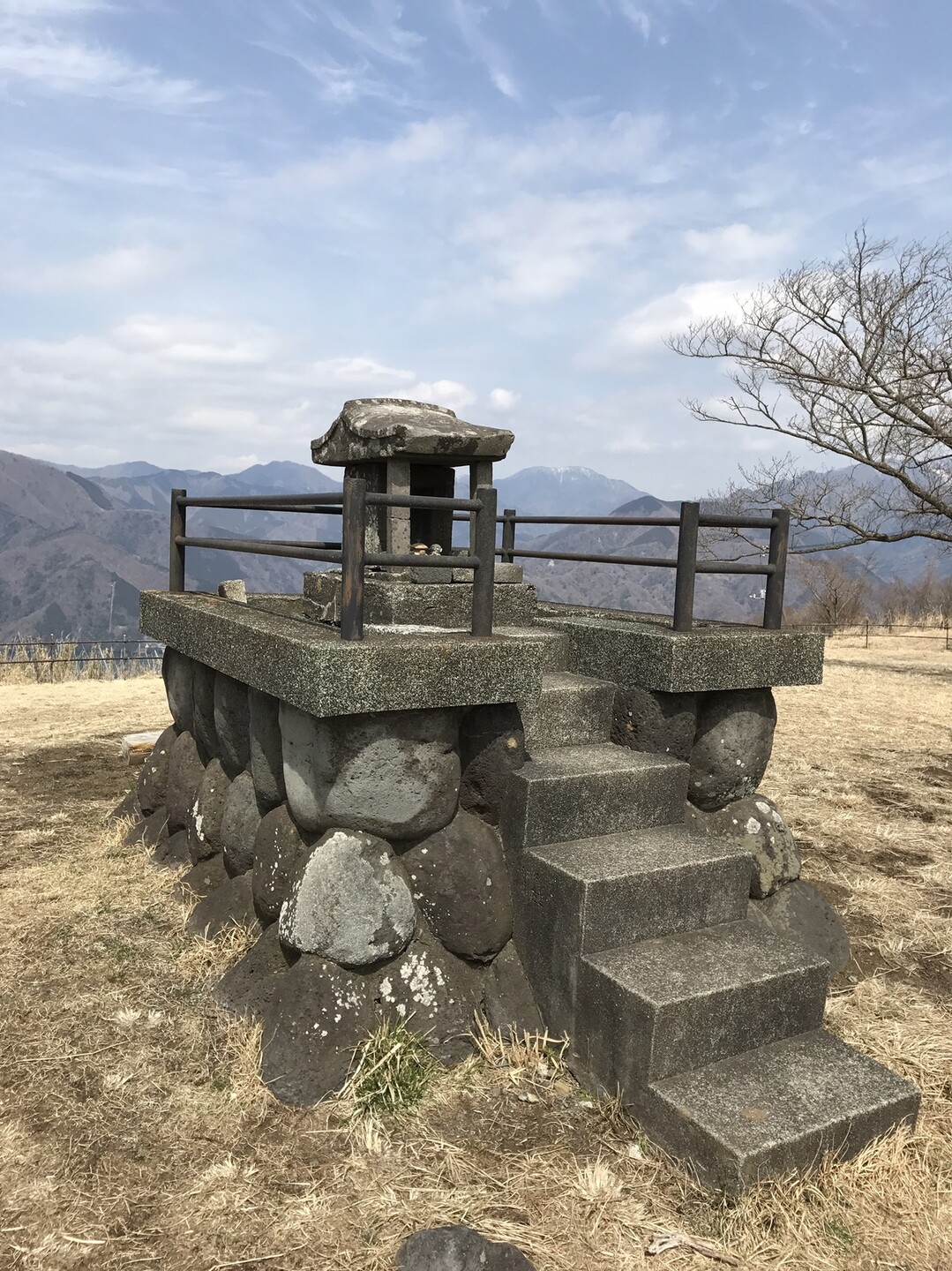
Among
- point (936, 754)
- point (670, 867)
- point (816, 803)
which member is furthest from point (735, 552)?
point (670, 867)

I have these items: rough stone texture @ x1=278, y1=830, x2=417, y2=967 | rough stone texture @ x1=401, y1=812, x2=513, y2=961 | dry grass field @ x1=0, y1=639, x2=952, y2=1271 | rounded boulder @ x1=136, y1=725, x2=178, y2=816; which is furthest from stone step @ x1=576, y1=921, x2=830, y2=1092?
rounded boulder @ x1=136, y1=725, x2=178, y2=816

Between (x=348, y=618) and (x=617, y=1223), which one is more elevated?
(x=348, y=618)

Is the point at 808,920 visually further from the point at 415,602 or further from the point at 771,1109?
the point at 415,602

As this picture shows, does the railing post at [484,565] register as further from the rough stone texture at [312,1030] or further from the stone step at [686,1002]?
the rough stone texture at [312,1030]

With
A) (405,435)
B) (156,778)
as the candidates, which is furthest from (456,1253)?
(156,778)

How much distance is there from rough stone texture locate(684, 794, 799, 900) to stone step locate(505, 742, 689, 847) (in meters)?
0.33

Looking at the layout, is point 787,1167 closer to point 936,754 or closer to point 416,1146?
point 416,1146

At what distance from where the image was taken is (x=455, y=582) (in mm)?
4617

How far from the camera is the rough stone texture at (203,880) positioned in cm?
445

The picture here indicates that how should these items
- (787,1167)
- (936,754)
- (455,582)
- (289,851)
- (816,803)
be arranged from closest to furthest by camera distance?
(787,1167)
(289,851)
(455,582)
(816,803)
(936,754)

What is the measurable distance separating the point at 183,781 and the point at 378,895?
2.23 metres

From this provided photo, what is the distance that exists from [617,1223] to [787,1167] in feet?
1.77

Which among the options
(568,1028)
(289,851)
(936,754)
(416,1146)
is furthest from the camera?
(936,754)

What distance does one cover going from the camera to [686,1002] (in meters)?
2.83
